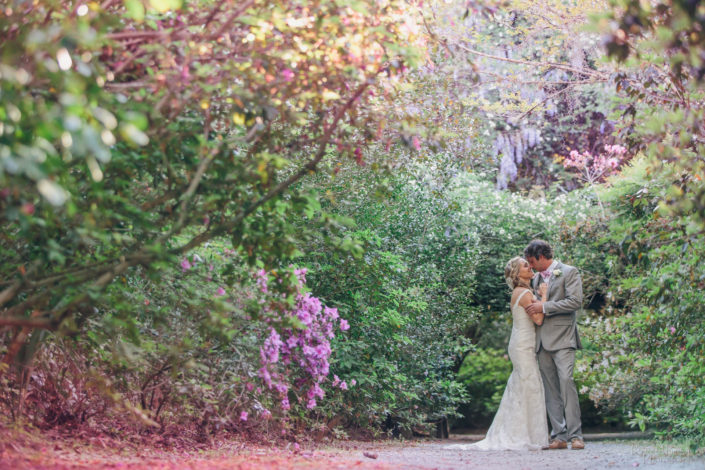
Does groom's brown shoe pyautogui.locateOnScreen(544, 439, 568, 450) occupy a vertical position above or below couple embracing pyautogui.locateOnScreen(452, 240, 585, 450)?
below

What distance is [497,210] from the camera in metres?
14.3

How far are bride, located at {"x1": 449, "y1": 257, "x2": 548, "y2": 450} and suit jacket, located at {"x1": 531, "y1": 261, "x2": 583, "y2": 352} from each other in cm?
23

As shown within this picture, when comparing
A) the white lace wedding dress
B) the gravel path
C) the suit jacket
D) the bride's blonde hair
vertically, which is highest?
the bride's blonde hair

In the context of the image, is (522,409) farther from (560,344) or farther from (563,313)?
(563,313)

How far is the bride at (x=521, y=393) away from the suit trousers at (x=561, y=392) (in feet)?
0.42

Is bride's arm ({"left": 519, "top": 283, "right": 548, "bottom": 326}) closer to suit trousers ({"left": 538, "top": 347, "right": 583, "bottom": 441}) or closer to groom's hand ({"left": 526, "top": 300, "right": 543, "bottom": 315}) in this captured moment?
groom's hand ({"left": 526, "top": 300, "right": 543, "bottom": 315})

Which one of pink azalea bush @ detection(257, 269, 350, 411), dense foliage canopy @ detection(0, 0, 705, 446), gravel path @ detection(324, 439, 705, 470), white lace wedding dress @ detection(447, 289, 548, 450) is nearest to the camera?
dense foliage canopy @ detection(0, 0, 705, 446)

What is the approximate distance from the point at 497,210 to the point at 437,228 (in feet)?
11.8

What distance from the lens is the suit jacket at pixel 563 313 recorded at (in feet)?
27.8

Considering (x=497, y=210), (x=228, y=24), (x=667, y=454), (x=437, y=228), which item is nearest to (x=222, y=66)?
(x=228, y=24)

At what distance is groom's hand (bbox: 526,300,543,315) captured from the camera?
8.81 meters

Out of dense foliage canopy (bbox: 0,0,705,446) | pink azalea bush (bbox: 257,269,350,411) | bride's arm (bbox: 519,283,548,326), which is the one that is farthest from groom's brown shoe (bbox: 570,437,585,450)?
pink azalea bush (bbox: 257,269,350,411)

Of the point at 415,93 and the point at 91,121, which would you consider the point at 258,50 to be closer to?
the point at 91,121

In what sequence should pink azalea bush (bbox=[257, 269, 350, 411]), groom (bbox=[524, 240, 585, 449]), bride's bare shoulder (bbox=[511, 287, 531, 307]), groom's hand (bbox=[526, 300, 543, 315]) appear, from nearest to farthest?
1. pink azalea bush (bbox=[257, 269, 350, 411])
2. groom (bbox=[524, 240, 585, 449])
3. groom's hand (bbox=[526, 300, 543, 315])
4. bride's bare shoulder (bbox=[511, 287, 531, 307])
